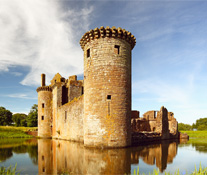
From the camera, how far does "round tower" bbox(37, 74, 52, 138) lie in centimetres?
2552

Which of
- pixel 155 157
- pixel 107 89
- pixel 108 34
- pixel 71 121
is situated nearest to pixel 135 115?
pixel 71 121

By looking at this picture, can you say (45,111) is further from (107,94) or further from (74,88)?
(107,94)

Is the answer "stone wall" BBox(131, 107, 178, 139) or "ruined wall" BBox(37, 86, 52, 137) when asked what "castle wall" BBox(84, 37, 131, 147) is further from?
"ruined wall" BBox(37, 86, 52, 137)

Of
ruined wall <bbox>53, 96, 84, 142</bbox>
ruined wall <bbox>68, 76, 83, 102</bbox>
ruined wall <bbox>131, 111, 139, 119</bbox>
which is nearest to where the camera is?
ruined wall <bbox>53, 96, 84, 142</bbox>

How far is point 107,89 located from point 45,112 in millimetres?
16507

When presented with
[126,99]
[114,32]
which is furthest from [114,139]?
[114,32]

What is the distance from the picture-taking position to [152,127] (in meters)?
27.4

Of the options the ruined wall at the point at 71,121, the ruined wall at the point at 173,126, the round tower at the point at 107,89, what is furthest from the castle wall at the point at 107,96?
the ruined wall at the point at 173,126

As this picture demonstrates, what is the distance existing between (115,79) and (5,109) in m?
64.1

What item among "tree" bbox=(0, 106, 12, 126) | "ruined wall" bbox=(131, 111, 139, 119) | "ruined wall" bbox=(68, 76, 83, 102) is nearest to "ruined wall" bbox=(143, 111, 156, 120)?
"ruined wall" bbox=(131, 111, 139, 119)

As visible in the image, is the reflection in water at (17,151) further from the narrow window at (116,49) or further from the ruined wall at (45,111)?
the ruined wall at (45,111)

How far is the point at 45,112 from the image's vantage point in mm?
25781

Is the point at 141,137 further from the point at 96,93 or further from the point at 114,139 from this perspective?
A: the point at 96,93

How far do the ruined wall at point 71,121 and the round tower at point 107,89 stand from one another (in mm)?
3309
